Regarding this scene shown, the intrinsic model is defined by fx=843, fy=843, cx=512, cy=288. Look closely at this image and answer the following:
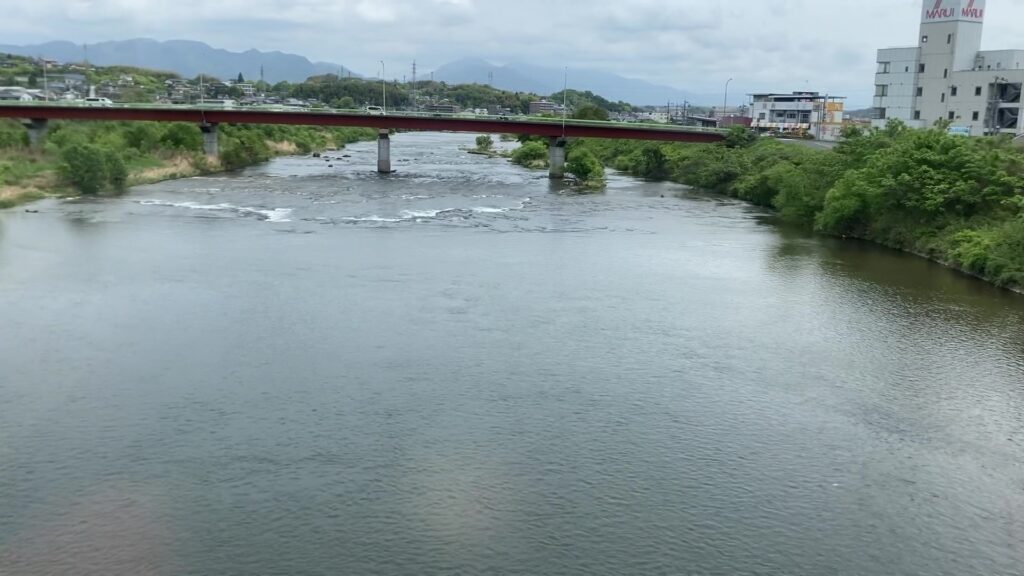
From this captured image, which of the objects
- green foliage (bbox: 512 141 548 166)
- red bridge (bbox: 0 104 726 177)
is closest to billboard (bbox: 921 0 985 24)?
red bridge (bbox: 0 104 726 177)

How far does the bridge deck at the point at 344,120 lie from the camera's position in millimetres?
50375

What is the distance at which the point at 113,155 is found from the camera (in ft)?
135

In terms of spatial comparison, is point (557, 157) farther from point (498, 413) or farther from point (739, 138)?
point (498, 413)

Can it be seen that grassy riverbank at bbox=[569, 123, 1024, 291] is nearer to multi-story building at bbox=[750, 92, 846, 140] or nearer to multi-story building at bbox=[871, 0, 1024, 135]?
multi-story building at bbox=[871, 0, 1024, 135]

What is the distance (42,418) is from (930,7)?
48.8 metres

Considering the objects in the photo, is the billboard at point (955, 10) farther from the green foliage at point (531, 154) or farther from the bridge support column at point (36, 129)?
the bridge support column at point (36, 129)

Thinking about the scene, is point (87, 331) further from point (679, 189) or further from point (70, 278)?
point (679, 189)

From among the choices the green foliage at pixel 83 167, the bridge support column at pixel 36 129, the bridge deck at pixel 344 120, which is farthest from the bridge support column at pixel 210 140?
the green foliage at pixel 83 167

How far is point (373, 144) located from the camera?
9238 centimetres

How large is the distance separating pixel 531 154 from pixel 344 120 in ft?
59.6

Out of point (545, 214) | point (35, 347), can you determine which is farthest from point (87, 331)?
point (545, 214)

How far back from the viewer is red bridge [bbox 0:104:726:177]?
166 feet

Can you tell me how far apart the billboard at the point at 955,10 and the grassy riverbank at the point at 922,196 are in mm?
14719

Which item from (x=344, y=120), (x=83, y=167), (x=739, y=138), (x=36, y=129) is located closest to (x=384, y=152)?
(x=344, y=120)
